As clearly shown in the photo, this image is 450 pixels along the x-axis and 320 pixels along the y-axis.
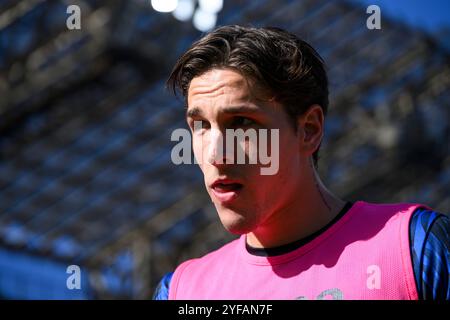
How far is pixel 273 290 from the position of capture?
292 cm

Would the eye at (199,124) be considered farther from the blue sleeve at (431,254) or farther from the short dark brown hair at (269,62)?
the blue sleeve at (431,254)

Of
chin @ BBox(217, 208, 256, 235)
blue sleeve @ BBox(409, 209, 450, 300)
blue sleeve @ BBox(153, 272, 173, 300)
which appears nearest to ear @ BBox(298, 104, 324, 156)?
chin @ BBox(217, 208, 256, 235)

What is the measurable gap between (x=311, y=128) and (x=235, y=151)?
0.35 m

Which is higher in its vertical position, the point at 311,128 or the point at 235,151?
the point at 311,128

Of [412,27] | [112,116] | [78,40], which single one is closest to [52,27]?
[78,40]

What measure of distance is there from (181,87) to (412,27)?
54.1 ft

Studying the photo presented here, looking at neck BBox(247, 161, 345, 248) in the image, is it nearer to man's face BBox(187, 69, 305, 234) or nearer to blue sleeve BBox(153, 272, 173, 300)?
man's face BBox(187, 69, 305, 234)

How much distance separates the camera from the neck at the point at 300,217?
9.89 feet

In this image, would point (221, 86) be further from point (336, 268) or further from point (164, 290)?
point (164, 290)

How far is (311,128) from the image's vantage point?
121 inches

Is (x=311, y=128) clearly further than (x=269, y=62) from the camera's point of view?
Yes

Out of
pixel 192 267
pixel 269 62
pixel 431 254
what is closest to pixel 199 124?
pixel 269 62

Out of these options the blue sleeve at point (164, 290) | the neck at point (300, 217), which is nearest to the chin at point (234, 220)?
the neck at point (300, 217)

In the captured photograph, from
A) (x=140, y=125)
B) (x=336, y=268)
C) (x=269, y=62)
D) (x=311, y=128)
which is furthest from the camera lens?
(x=140, y=125)
